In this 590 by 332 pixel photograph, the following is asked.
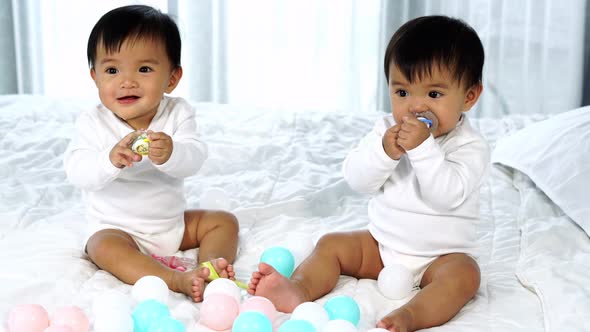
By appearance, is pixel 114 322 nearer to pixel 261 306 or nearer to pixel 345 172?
pixel 261 306

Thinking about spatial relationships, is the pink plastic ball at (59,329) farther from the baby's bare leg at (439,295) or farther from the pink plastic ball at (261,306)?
the baby's bare leg at (439,295)

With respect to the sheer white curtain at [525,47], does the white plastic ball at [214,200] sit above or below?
below

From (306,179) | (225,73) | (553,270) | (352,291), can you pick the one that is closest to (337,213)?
(306,179)

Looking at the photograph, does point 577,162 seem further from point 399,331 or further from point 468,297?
point 399,331

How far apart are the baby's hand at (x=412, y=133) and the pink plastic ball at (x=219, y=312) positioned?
413 mm

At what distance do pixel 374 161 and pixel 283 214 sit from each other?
1.38ft

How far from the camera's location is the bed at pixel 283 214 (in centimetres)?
131

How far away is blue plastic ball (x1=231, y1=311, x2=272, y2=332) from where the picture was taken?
1.12 metres

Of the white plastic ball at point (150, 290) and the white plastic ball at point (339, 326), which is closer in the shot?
the white plastic ball at point (339, 326)

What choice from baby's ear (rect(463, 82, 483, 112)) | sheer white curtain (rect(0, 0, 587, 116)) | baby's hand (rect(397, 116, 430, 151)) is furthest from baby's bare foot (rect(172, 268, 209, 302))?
sheer white curtain (rect(0, 0, 587, 116))

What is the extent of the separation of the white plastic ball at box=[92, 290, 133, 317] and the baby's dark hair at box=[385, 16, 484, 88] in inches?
24.9

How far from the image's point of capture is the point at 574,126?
1.89 metres

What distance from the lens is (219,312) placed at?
46.7 inches

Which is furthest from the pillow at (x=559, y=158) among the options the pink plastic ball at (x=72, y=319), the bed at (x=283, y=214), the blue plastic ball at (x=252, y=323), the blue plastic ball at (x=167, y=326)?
the pink plastic ball at (x=72, y=319)
